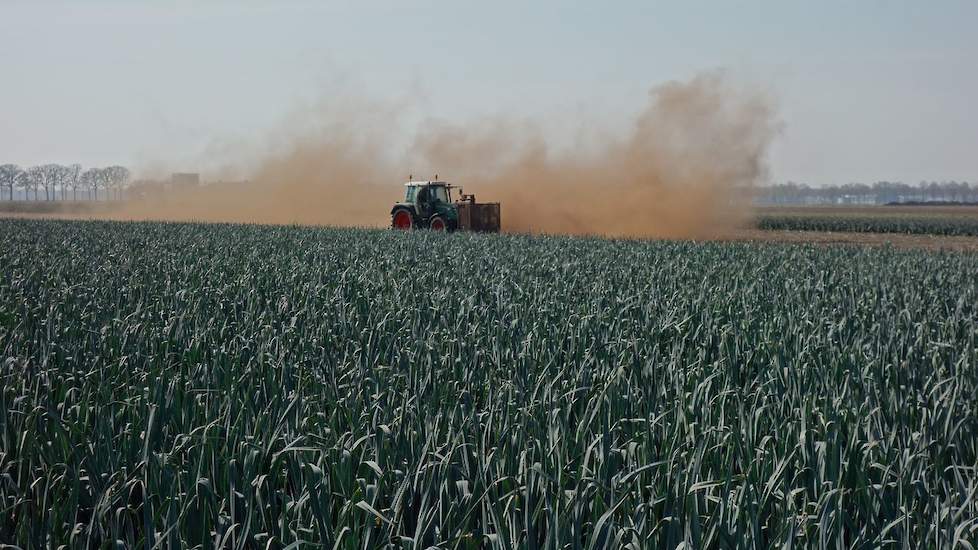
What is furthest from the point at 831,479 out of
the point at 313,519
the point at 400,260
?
the point at 400,260

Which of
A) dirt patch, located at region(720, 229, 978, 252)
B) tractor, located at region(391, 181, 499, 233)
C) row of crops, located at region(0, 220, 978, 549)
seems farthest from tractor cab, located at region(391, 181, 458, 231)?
row of crops, located at region(0, 220, 978, 549)

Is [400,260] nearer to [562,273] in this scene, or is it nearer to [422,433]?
[562,273]

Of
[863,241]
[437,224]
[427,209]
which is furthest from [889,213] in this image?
[437,224]

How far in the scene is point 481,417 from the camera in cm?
462

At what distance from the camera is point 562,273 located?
1408 cm

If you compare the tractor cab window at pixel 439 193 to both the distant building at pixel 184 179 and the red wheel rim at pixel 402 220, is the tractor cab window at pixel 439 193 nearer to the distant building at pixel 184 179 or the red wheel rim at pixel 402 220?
the red wheel rim at pixel 402 220

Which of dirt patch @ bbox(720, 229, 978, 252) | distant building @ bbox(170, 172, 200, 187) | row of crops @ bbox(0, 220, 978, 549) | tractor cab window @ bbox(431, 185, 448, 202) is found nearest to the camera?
row of crops @ bbox(0, 220, 978, 549)

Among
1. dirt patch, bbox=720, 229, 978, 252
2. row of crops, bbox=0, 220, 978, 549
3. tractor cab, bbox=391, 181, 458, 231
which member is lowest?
row of crops, bbox=0, 220, 978, 549

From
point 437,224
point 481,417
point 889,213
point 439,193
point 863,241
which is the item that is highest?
point 889,213

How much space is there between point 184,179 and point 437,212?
42327 millimetres

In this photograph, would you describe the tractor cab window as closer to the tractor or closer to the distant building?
the tractor

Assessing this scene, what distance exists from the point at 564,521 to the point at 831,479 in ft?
4.78

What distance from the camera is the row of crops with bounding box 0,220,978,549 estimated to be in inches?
128

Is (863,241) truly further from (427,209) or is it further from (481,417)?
(481,417)
